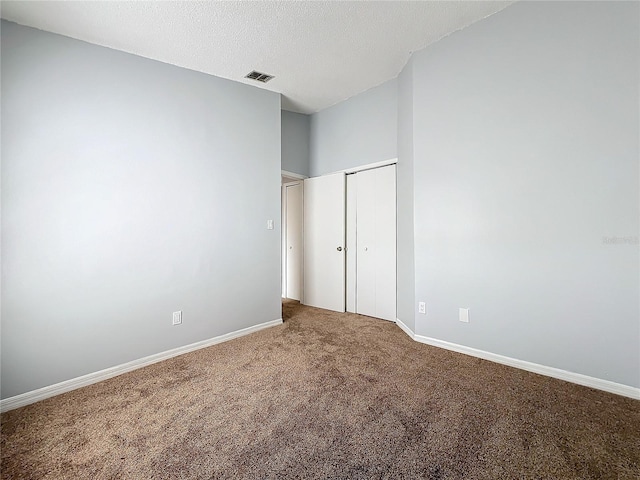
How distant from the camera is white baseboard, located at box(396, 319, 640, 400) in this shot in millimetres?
2052

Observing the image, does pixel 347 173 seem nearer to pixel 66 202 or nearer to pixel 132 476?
pixel 66 202

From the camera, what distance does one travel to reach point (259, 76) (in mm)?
3326

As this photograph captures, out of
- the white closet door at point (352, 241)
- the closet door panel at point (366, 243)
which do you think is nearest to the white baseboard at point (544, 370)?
the closet door panel at point (366, 243)

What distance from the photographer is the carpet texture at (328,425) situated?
4.82 feet

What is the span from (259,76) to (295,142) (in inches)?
49.8

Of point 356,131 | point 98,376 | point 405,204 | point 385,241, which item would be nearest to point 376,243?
point 385,241

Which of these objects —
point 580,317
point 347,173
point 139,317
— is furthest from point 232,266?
point 580,317

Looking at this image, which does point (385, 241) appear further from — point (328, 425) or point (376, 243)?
point (328, 425)

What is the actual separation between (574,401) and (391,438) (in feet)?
4.34

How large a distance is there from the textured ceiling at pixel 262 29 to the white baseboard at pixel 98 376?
8.78 ft

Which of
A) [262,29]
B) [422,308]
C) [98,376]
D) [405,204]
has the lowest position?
[98,376]

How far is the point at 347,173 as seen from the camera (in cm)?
425

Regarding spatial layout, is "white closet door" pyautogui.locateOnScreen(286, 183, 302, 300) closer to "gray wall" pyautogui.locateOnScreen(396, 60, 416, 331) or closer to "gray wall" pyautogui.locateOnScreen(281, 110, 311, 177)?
"gray wall" pyautogui.locateOnScreen(281, 110, 311, 177)

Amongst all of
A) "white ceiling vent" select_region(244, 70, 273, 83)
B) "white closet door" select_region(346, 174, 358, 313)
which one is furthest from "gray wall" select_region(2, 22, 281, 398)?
"white closet door" select_region(346, 174, 358, 313)
